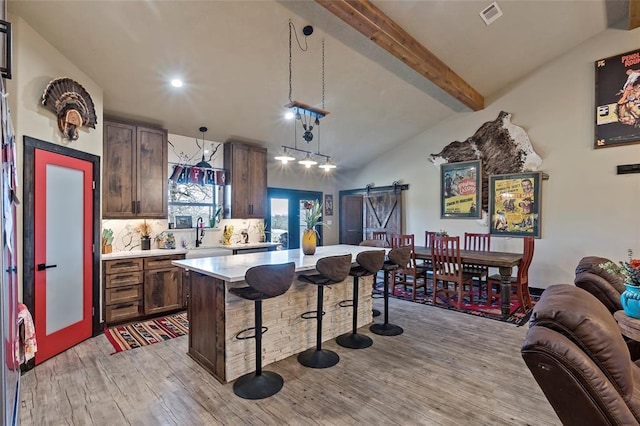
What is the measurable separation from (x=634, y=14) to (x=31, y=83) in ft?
24.5

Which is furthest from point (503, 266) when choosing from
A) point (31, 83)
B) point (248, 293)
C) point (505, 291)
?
point (31, 83)

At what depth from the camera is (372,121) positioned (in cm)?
631

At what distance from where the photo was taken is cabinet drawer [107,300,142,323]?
404cm

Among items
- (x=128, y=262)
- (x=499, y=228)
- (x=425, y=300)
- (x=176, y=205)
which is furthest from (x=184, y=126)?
(x=499, y=228)

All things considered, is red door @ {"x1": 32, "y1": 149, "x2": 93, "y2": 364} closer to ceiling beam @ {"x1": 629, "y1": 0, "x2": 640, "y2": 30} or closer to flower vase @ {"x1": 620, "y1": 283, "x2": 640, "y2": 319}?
flower vase @ {"x1": 620, "y1": 283, "x2": 640, "y2": 319}

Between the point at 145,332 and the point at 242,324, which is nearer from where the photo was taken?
the point at 242,324

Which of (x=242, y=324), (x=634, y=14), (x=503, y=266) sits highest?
(x=634, y=14)

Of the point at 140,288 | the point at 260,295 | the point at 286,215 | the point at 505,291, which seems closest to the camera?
the point at 260,295

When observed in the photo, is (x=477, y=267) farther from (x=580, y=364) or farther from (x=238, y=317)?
(x=580, y=364)

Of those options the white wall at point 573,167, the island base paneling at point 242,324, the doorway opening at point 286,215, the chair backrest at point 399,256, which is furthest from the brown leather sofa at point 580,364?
the doorway opening at point 286,215

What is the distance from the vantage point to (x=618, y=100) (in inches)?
190

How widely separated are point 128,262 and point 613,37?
25.7ft

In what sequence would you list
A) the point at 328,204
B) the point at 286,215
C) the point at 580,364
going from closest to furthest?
the point at 580,364 < the point at 286,215 < the point at 328,204

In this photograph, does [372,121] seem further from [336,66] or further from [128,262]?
[128,262]
